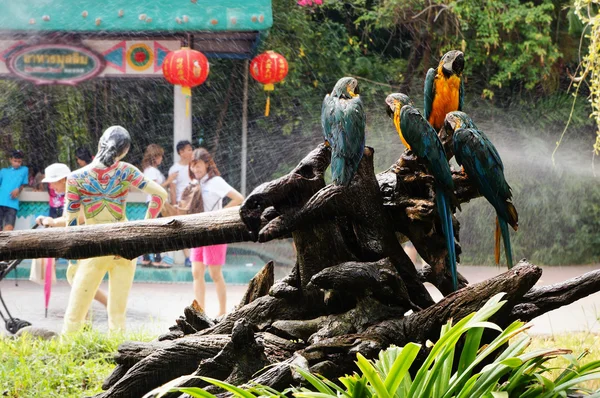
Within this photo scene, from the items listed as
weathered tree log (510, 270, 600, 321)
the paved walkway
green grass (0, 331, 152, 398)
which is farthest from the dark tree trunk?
the paved walkway

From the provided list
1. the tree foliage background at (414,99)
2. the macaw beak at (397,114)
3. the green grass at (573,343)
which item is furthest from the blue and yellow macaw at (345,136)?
the tree foliage background at (414,99)

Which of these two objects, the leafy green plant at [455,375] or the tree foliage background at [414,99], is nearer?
the leafy green plant at [455,375]

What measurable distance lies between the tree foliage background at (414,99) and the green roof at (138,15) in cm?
146

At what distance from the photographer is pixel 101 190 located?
4.39 metres

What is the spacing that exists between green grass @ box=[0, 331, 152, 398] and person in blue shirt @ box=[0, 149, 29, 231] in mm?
3559

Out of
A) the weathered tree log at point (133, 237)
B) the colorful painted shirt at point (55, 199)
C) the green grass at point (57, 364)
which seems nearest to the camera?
the weathered tree log at point (133, 237)

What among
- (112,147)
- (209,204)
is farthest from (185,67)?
(112,147)

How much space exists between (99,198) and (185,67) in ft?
9.92

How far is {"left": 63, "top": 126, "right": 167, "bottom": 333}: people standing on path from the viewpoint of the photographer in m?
4.35

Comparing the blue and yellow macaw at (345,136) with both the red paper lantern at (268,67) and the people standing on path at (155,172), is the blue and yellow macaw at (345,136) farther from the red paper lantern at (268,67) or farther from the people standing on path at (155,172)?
the red paper lantern at (268,67)

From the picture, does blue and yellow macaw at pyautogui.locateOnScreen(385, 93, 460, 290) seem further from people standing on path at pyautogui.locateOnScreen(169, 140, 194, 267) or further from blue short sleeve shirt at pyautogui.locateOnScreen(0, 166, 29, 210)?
blue short sleeve shirt at pyautogui.locateOnScreen(0, 166, 29, 210)

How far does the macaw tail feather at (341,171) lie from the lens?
2.49 meters

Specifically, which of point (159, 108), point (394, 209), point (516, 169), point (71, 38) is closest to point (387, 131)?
point (516, 169)

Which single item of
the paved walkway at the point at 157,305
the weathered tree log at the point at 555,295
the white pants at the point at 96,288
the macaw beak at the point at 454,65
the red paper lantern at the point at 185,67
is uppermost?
the red paper lantern at the point at 185,67
